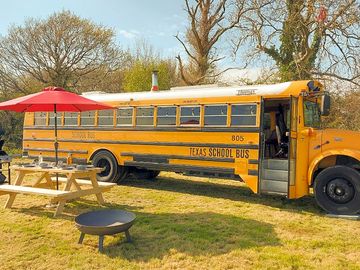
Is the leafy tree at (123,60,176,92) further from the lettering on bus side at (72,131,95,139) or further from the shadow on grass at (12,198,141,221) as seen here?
the shadow on grass at (12,198,141,221)

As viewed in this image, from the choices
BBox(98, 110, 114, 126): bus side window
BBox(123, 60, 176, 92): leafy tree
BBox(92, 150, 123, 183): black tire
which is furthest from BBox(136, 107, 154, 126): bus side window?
BBox(123, 60, 176, 92): leafy tree

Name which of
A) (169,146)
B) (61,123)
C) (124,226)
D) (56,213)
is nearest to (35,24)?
(61,123)

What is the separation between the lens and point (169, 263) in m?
4.06

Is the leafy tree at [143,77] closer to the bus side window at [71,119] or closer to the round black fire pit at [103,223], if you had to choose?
the bus side window at [71,119]

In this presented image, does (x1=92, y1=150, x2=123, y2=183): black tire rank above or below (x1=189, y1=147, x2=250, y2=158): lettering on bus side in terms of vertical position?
below

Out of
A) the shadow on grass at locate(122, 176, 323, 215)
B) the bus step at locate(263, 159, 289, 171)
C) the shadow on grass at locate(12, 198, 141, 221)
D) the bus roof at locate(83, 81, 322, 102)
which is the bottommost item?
the shadow on grass at locate(12, 198, 141, 221)

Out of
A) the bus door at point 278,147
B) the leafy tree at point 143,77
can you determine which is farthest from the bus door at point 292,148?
the leafy tree at point 143,77

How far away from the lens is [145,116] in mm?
8711

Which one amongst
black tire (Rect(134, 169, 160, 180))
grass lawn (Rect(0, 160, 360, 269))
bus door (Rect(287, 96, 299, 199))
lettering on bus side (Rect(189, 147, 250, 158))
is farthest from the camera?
black tire (Rect(134, 169, 160, 180))

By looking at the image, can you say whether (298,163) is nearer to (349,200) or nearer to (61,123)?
(349,200)

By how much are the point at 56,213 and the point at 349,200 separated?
5.27 metres

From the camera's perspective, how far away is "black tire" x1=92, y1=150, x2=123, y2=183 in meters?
9.17

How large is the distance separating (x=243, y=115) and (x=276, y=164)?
122cm

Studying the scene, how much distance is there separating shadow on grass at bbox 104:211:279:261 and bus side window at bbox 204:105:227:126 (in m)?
2.22
